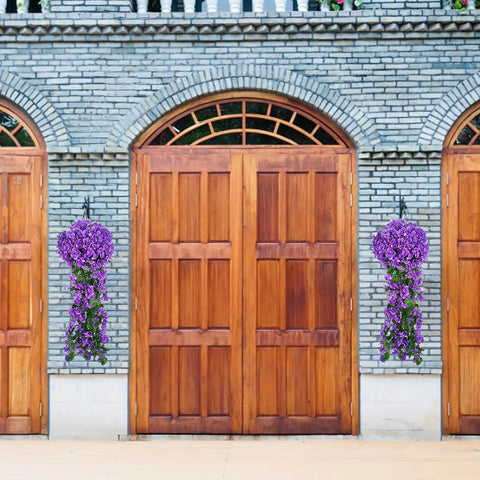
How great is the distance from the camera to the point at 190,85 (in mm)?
7316

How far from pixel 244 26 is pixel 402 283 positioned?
10.00 ft

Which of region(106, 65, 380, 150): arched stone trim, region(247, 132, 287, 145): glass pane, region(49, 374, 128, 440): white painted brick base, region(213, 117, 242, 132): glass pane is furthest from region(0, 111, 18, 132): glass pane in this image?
region(49, 374, 128, 440): white painted brick base

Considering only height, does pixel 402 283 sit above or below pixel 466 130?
below

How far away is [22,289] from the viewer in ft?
24.4

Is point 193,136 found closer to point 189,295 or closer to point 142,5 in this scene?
point 142,5

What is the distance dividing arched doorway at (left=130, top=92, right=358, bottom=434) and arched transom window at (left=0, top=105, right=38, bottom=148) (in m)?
1.17

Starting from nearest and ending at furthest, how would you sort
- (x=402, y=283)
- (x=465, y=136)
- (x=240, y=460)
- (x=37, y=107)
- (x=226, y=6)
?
(x=240, y=460)
(x=402, y=283)
(x=37, y=107)
(x=465, y=136)
(x=226, y=6)

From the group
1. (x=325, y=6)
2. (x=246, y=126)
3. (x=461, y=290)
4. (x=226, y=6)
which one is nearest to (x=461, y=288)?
(x=461, y=290)

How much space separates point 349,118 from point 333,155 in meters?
0.41

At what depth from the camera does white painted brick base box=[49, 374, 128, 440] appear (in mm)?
7305

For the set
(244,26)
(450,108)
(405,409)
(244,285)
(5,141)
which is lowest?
(405,409)

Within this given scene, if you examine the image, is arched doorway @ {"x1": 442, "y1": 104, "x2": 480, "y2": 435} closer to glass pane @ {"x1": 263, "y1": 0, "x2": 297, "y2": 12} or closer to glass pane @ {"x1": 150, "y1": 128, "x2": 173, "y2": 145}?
glass pane @ {"x1": 263, "y1": 0, "x2": 297, "y2": 12}

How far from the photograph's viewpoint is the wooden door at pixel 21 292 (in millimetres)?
7430

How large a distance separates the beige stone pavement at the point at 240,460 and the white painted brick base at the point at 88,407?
142 mm
